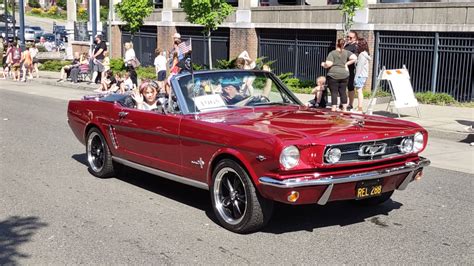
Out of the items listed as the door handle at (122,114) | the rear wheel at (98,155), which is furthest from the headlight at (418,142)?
the rear wheel at (98,155)

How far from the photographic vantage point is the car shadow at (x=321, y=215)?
20.3 ft

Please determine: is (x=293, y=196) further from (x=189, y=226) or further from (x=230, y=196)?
(x=189, y=226)

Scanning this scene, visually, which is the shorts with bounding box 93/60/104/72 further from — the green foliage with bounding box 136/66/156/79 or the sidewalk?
the sidewalk

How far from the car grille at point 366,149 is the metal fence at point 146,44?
28556mm

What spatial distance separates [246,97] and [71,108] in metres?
3.21

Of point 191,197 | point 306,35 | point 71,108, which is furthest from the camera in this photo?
point 306,35

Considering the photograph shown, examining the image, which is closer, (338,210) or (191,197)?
(338,210)

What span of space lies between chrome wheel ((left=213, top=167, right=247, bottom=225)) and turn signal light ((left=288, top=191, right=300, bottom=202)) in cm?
59

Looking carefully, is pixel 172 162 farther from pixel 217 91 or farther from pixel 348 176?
pixel 348 176

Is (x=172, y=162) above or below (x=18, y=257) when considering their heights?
above

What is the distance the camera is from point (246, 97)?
7.08 m

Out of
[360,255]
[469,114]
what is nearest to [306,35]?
[469,114]

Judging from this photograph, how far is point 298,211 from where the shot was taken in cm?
676

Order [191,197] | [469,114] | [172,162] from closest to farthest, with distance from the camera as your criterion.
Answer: [172,162] < [191,197] < [469,114]
